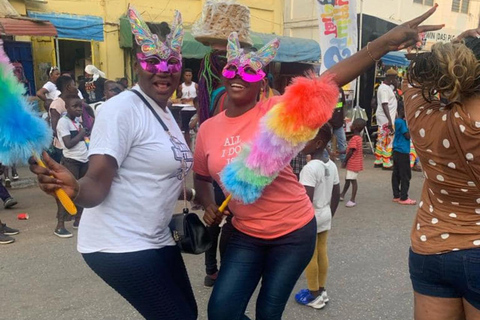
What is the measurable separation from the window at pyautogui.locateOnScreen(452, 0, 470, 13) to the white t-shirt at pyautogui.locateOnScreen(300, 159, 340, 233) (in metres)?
22.1

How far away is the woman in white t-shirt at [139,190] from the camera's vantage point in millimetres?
1845

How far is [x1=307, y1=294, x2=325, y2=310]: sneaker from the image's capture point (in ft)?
11.5

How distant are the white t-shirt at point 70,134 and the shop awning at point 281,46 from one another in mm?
7123

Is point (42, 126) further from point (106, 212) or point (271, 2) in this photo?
point (271, 2)

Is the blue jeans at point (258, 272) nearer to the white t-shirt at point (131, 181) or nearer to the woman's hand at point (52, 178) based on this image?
the white t-shirt at point (131, 181)

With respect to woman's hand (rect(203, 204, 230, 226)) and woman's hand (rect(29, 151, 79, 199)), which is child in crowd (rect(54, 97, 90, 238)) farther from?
woman's hand (rect(29, 151, 79, 199))

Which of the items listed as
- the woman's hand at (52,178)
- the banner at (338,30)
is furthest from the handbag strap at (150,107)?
the banner at (338,30)

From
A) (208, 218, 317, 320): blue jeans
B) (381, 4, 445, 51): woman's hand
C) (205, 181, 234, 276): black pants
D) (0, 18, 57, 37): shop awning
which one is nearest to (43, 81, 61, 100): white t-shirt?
(0, 18, 57, 37): shop awning

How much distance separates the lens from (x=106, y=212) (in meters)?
1.93

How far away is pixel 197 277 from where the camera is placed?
409cm

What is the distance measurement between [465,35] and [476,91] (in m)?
0.44

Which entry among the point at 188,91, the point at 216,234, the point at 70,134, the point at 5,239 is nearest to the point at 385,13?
the point at 188,91

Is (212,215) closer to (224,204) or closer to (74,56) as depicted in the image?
(224,204)

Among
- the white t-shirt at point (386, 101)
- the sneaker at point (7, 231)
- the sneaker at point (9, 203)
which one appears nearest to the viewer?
the sneaker at point (7, 231)
